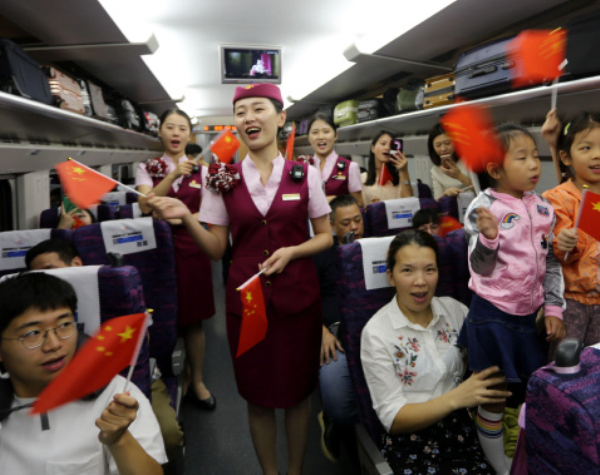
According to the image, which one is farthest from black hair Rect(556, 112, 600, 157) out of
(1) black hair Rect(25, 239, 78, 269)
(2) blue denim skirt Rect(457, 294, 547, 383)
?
(1) black hair Rect(25, 239, 78, 269)

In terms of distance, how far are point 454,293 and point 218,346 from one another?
2568 mm

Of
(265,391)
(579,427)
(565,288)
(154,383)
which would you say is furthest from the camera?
(154,383)

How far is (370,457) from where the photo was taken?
1.42 m

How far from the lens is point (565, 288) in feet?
5.48

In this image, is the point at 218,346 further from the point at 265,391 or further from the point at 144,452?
the point at 144,452

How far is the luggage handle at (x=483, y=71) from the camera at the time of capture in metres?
2.85

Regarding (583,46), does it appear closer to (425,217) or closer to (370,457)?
(425,217)

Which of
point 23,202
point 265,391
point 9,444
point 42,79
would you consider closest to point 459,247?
point 265,391

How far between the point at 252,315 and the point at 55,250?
42.6 inches

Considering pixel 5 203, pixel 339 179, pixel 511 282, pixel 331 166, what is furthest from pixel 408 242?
pixel 5 203

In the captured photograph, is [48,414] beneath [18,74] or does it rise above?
beneath

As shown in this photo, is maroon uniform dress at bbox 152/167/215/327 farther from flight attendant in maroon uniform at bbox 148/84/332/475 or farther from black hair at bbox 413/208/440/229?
black hair at bbox 413/208/440/229

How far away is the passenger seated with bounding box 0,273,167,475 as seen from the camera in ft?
3.71

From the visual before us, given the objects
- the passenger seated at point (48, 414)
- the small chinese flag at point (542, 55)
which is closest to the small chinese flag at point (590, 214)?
the small chinese flag at point (542, 55)
